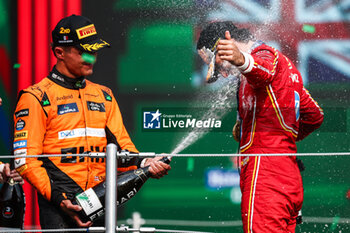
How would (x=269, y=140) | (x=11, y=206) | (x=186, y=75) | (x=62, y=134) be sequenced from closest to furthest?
(x=269, y=140) → (x=62, y=134) → (x=11, y=206) → (x=186, y=75)

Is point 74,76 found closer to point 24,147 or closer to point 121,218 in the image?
point 24,147

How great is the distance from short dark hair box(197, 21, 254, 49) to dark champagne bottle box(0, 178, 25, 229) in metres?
1.44

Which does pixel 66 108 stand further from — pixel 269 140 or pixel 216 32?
pixel 216 32

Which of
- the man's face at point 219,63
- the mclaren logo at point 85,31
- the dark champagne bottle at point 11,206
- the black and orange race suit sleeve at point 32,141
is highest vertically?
the mclaren logo at point 85,31

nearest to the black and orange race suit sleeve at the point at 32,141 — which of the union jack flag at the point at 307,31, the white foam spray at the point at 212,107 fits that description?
the white foam spray at the point at 212,107

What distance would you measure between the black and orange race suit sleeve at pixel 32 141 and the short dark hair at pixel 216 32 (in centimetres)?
116

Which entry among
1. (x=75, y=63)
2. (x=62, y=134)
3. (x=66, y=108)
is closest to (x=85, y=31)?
(x=75, y=63)

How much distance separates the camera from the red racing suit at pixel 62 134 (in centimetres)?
335

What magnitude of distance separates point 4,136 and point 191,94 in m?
1.27

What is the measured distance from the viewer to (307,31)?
4.51m

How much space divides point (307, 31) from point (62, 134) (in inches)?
76.2

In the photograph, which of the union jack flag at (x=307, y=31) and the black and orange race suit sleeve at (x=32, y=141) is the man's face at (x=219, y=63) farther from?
the black and orange race suit sleeve at (x=32, y=141)

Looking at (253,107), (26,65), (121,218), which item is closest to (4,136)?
(26,65)

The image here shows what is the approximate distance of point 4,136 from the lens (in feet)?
14.6
